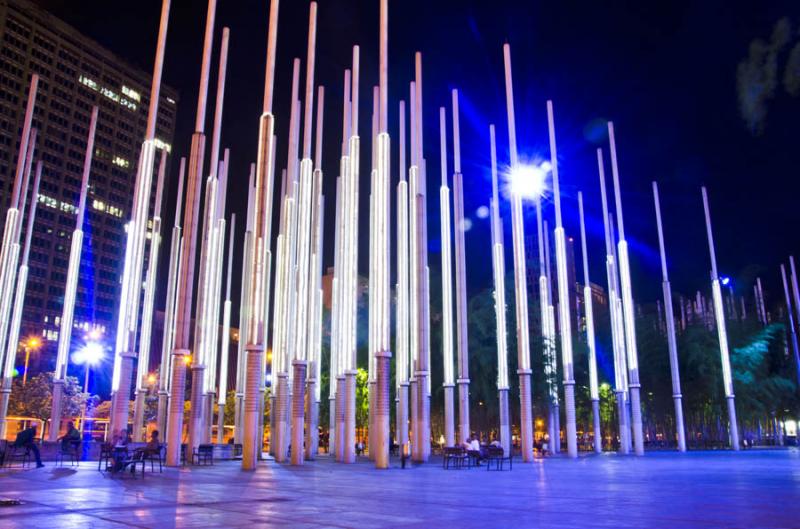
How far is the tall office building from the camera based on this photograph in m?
106

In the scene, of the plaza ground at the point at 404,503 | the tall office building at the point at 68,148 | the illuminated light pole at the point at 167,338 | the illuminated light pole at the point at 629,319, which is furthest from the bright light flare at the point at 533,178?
the tall office building at the point at 68,148

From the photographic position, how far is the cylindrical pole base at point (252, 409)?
2391 centimetres

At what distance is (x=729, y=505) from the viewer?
36.1ft

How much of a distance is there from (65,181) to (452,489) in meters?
119

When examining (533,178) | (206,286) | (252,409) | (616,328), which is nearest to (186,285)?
(206,286)

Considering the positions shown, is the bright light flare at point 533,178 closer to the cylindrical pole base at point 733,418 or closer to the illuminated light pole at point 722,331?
the illuminated light pole at point 722,331

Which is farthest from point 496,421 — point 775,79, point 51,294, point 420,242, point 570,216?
point 51,294

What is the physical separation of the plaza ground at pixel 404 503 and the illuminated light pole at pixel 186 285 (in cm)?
844

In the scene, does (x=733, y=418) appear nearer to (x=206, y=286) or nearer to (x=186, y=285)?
(x=206, y=286)

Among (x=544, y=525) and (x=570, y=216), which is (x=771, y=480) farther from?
(x=570, y=216)

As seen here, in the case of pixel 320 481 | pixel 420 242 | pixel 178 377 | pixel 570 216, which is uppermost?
pixel 570 216

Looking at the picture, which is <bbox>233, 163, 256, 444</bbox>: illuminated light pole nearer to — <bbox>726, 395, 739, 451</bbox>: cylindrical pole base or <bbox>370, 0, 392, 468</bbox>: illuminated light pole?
<bbox>370, 0, 392, 468</bbox>: illuminated light pole

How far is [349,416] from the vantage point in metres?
28.8

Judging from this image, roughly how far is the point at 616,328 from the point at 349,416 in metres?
20.9
